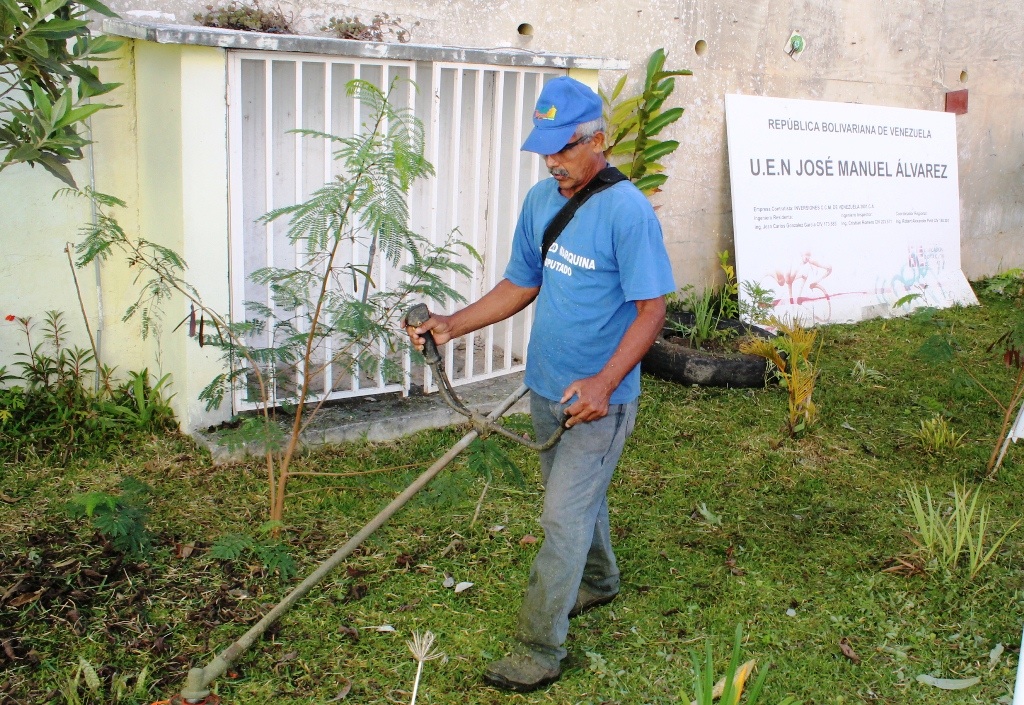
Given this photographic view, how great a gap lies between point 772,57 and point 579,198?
17.0 feet

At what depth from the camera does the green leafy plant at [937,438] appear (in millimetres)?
5641

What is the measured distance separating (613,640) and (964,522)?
182 centimetres

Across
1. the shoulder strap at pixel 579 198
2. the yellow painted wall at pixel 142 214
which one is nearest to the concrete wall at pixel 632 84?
the yellow painted wall at pixel 142 214

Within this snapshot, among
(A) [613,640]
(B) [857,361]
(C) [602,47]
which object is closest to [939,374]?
(B) [857,361]

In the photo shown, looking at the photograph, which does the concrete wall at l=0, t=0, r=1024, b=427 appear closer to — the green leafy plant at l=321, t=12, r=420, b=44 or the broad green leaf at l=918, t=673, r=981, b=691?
the green leafy plant at l=321, t=12, r=420, b=44

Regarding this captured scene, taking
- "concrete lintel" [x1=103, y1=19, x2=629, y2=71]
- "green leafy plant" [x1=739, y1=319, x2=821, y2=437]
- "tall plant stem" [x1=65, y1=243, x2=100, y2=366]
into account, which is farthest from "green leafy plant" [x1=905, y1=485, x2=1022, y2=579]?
"tall plant stem" [x1=65, y1=243, x2=100, y2=366]

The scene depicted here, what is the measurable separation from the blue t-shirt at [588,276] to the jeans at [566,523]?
15 cm

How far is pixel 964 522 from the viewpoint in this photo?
454 cm

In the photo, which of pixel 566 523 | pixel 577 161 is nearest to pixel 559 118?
pixel 577 161

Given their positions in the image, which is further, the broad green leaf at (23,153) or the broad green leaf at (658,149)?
the broad green leaf at (658,149)

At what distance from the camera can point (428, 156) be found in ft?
18.0

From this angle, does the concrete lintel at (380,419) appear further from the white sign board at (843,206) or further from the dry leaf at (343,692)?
the white sign board at (843,206)

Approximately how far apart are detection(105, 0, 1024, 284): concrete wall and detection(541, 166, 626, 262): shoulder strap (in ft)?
8.63

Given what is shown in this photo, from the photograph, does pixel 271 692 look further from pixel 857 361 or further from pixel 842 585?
pixel 857 361
